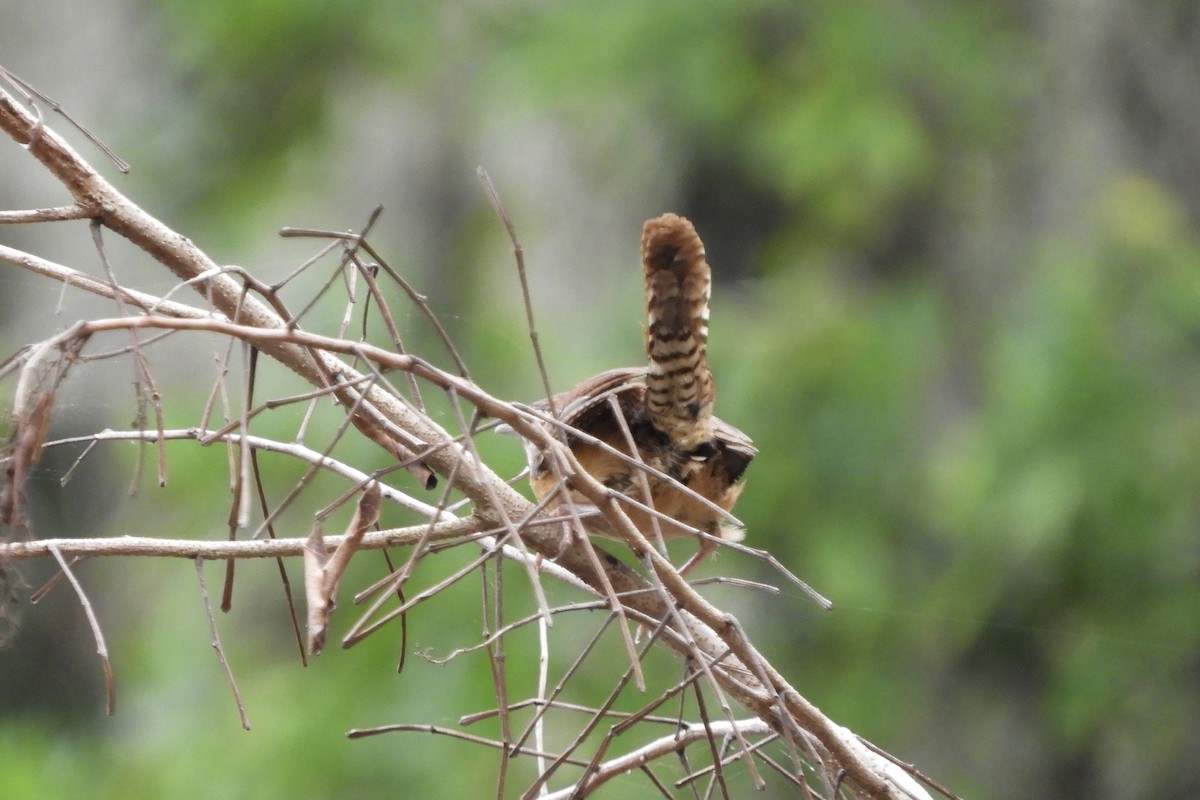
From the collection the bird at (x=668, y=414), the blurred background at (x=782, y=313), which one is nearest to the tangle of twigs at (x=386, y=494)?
the bird at (x=668, y=414)

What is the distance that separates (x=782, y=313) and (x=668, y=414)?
245 cm

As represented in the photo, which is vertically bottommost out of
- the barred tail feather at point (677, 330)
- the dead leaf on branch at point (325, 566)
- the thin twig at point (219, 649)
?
the thin twig at point (219, 649)

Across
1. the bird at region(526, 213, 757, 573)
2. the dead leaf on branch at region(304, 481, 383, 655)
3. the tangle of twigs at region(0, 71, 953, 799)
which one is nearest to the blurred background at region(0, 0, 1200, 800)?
Result: the bird at region(526, 213, 757, 573)

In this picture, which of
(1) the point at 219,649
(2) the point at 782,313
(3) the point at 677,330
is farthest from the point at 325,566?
(2) the point at 782,313

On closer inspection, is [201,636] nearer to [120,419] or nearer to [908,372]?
[120,419]

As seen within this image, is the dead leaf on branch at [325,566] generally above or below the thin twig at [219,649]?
above

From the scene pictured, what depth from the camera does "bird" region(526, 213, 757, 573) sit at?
1.24 meters

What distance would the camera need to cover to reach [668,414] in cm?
143

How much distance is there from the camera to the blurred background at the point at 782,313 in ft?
10.9

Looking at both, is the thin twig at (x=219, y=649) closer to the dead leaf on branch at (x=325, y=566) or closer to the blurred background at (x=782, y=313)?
the dead leaf on branch at (x=325, y=566)

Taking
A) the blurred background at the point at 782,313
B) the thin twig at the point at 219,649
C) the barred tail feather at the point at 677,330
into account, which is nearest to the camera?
the thin twig at the point at 219,649

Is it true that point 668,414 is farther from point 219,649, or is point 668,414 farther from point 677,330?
point 219,649

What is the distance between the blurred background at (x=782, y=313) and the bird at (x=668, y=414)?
4.76ft

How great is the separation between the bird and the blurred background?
145 centimetres
